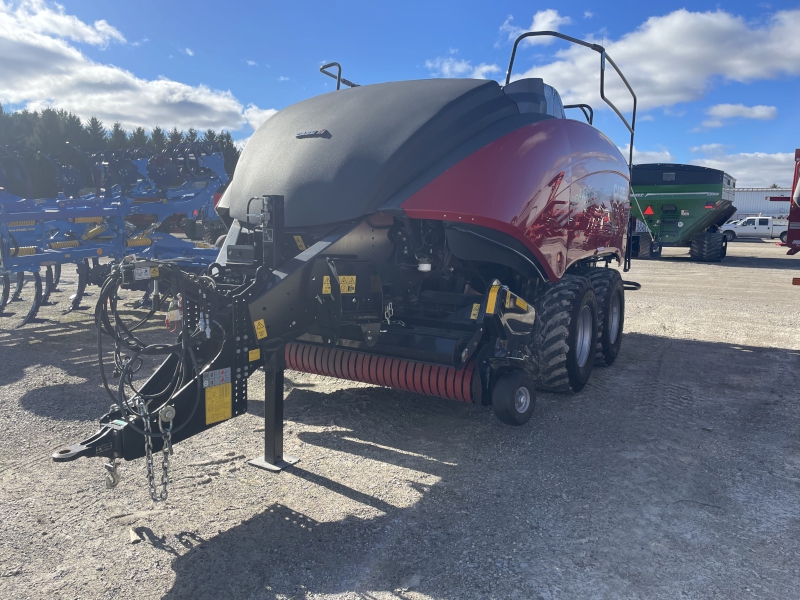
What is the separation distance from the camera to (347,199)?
3.79 metres

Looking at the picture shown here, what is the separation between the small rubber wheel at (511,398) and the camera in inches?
165

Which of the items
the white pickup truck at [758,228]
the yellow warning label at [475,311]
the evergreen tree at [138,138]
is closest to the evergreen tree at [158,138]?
the evergreen tree at [138,138]

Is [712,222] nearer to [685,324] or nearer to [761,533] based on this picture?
[685,324]

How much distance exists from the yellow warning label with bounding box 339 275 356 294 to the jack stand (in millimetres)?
479

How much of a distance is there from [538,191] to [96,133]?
52180 mm

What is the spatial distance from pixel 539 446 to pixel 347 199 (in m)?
2.04

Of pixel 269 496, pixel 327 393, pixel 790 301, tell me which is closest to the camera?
pixel 269 496

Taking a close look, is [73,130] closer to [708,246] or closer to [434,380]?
[708,246]

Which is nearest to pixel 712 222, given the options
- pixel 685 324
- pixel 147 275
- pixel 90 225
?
pixel 685 324

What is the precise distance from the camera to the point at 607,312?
20.8 feet

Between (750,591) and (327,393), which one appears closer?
(750,591)

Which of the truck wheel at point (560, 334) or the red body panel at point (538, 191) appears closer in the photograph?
the red body panel at point (538, 191)

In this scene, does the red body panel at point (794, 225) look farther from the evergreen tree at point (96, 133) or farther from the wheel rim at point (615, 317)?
the evergreen tree at point (96, 133)

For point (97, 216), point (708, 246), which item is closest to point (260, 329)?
point (97, 216)
